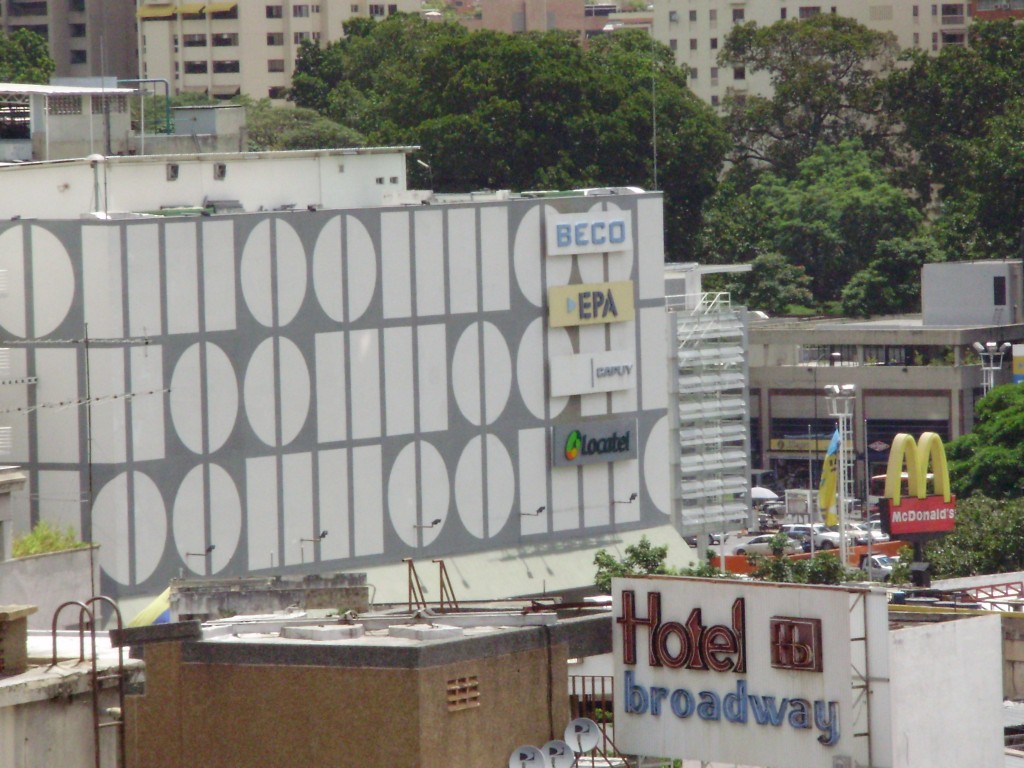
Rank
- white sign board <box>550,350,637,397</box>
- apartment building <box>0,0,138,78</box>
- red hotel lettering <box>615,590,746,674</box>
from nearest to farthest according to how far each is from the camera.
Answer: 1. red hotel lettering <box>615,590,746,674</box>
2. white sign board <box>550,350,637,397</box>
3. apartment building <box>0,0,138,78</box>

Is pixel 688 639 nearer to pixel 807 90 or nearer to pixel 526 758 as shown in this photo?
pixel 526 758

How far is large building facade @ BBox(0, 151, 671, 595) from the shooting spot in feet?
204

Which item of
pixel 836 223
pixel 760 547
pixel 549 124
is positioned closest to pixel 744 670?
pixel 760 547

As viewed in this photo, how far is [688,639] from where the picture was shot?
98.2ft

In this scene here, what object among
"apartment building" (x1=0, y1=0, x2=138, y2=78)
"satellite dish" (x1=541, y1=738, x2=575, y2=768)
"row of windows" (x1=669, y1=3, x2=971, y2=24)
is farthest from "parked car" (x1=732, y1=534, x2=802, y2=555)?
"apartment building" (x1=0, y1=0, x2=138, y2=78)

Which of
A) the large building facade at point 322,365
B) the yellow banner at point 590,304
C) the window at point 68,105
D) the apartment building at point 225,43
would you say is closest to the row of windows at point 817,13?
the apartment building at point 225,43

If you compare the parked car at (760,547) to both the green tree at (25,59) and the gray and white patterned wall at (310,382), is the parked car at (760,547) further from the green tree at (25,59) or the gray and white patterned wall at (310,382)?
the green tree at (25,59)

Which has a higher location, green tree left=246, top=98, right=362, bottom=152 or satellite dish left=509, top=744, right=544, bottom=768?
green tree left=246, top=98, right=362, bottom=152

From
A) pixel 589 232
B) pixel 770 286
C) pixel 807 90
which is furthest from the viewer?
pixel 807 90

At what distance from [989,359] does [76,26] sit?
10734 centimetres

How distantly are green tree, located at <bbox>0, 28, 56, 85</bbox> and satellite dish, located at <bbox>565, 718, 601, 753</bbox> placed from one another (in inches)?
5369

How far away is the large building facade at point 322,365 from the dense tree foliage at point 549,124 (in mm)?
60998

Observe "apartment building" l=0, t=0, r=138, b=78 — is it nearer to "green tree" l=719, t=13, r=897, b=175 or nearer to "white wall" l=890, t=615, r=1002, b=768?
"green tree" l=719, t=13, r=897, b=175

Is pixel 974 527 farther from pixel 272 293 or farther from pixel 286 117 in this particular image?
pixel 286 117
